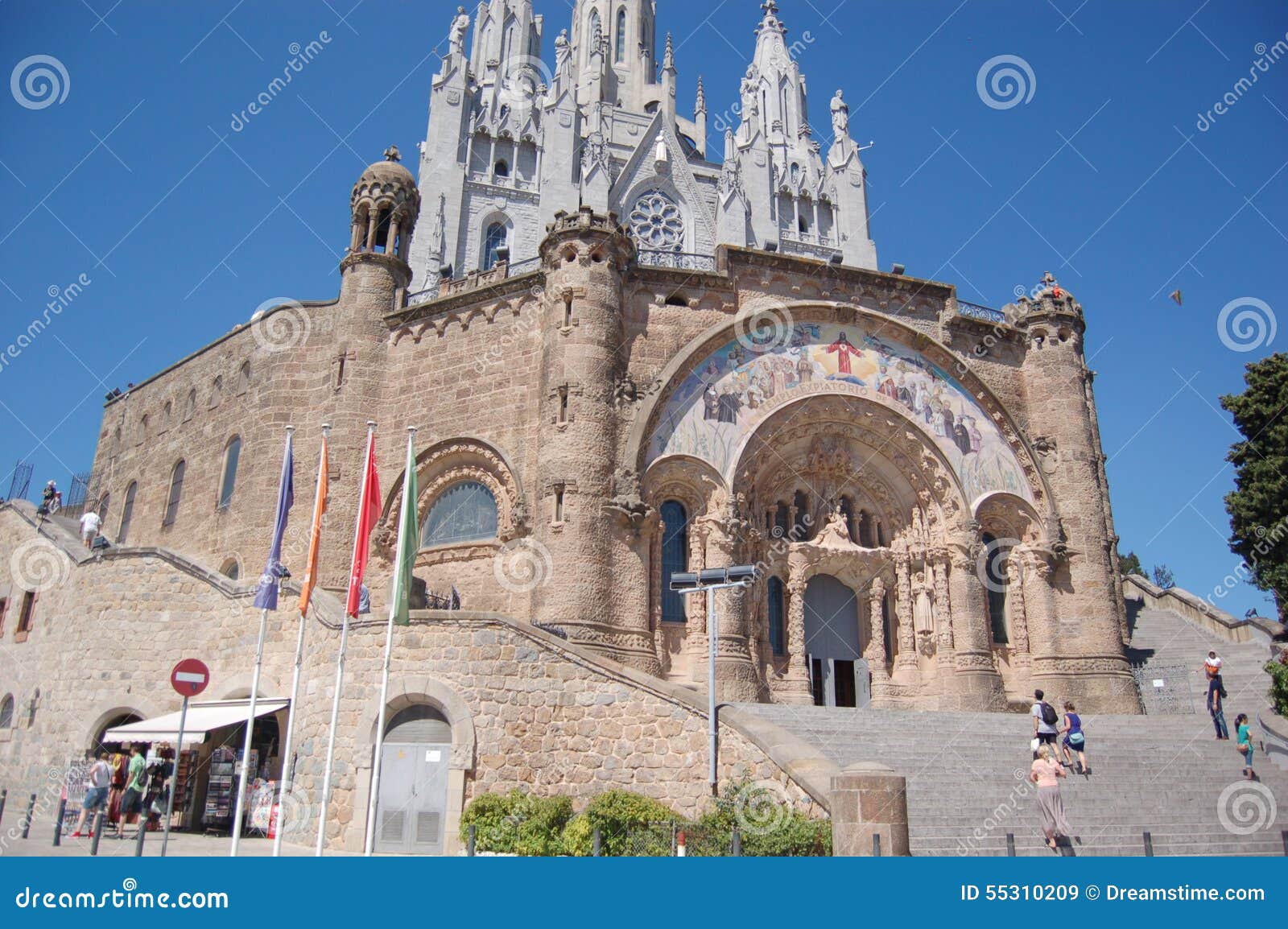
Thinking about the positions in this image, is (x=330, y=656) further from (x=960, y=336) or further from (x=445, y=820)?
(x=960, y=336)

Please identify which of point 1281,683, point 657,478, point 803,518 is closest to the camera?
point 1281,683

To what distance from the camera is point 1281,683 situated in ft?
60.9

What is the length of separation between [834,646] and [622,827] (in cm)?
1106

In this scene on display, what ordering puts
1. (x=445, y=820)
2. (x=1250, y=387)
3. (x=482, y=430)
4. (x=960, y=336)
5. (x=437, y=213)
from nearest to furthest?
(x=445, y=820) → (x=482, y=430) → (x=960, y=336) → (x=1250, y=387) → (x=437, y=213)

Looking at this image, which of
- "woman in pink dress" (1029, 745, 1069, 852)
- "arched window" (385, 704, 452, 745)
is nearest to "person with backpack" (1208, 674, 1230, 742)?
"woman in pink dress" (1029, 745, 1069, 852)

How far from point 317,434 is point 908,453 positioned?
1515 centimetres

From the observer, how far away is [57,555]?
24266mm

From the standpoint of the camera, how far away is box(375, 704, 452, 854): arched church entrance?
15562 mm

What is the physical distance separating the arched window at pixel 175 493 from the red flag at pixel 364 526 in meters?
15.4

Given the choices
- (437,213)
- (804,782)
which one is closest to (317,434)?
(804,782)

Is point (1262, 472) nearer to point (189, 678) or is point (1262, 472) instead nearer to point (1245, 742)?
point (1245, 742)

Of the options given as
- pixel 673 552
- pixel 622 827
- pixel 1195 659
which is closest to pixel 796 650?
pixel 673 552

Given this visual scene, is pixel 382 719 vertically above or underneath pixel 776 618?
underneath

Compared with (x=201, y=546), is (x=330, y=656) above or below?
below
